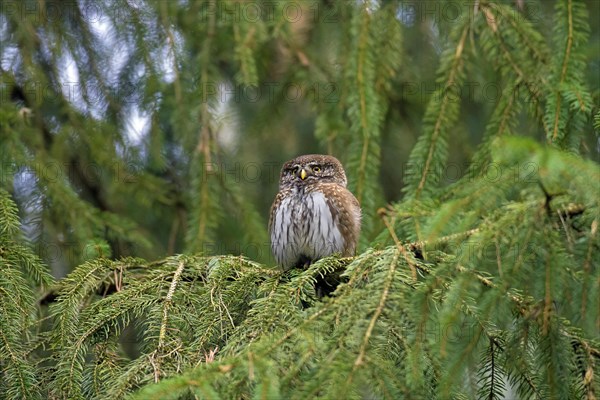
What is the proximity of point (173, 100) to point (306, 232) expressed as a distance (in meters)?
0.98

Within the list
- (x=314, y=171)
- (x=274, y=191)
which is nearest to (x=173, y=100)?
(x=314, y=171)

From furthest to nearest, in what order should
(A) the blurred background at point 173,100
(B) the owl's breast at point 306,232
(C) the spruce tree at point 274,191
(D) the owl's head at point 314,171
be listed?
(D) the owl's head at point 314,171
(B) the owl's breast at point 306,232
(A) the blurred background at point 173,100
(C) the spruce tree at point 274,191

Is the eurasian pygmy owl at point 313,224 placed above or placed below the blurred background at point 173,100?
below

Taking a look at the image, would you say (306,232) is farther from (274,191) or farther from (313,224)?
(274,191)

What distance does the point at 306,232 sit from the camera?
12.7 feet

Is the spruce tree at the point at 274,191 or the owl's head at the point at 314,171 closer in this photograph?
the spruce tree at the point at 274,191

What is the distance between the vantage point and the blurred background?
12.1 feet

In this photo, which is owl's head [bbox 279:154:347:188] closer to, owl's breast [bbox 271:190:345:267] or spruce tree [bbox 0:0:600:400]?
spruce tree [bbox 0:0:600:400]

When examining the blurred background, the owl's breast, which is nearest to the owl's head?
the blurred background

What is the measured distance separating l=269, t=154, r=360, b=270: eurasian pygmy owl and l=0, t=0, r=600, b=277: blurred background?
0.13 meters

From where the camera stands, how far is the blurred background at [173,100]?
146 inches

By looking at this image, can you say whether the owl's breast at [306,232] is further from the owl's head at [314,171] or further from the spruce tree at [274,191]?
the owl's head at [314,171]

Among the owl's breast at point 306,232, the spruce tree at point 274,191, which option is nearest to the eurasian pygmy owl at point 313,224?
the owl's breast at point 306,232

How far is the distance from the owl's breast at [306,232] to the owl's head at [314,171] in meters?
0.22
